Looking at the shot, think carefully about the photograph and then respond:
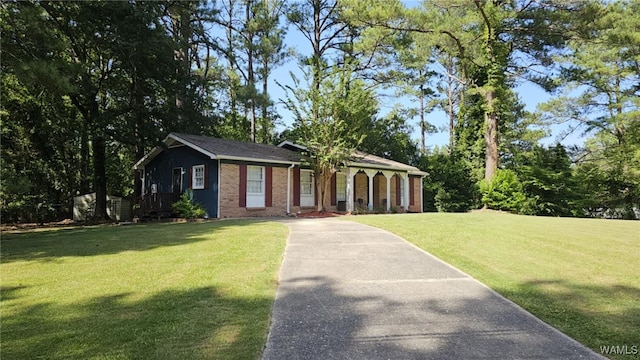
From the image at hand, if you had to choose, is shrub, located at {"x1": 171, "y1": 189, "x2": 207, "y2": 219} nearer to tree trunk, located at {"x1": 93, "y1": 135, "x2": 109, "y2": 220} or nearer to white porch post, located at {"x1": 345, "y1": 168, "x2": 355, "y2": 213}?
tree trunk, located at {"x1": 93, "y1": 135, "x2": 109, "y2": 220}

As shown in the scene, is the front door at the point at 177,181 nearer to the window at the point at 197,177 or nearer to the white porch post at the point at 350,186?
the window at the point at 197,177

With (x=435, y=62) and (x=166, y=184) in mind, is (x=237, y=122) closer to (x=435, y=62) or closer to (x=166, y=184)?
(x=166, y=184)

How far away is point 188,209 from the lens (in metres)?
16.3

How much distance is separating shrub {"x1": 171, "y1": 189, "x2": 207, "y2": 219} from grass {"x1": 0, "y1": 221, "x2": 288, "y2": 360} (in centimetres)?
752

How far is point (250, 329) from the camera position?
12.6 ft

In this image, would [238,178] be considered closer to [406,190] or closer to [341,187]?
[341,187]

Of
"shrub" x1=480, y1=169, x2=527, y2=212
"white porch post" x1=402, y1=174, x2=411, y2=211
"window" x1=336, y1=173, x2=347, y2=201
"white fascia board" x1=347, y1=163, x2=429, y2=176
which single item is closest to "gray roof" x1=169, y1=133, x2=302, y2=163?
"window" x1=336, y1=173, x2=347, y2=201

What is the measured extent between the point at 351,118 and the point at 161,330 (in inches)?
603

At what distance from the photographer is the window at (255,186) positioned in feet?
56.4

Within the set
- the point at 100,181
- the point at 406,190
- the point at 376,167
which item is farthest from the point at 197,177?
the point at 406,190

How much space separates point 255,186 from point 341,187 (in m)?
5.67

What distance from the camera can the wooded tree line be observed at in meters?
18.0

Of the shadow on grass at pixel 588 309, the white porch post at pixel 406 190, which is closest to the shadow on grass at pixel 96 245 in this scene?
the shadow on grass at pixel 588 309

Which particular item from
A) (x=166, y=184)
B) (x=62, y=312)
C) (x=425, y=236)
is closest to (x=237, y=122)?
(x=166, y=184)
